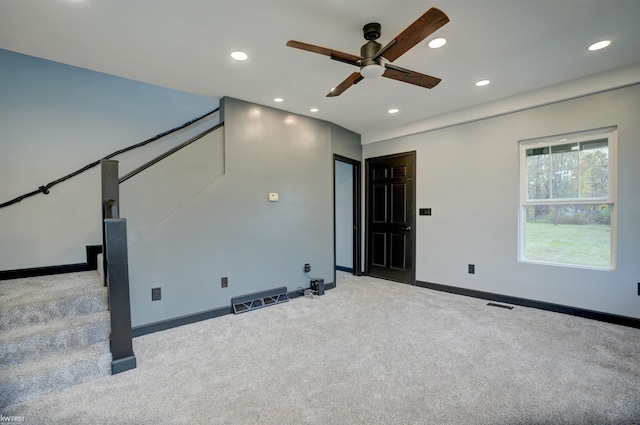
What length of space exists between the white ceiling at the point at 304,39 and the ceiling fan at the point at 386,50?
0.19m

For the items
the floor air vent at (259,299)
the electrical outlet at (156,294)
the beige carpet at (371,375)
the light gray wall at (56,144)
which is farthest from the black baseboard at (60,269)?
the floor air vent at (259,299)

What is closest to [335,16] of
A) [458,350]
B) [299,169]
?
[299,169]

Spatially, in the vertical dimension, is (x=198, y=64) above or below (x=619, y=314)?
above

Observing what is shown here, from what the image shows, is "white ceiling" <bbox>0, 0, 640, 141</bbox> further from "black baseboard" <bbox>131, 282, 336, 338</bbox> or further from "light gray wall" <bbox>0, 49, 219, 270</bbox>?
"black baseboard" <bbox>131, 282, 336, 338</bbox>

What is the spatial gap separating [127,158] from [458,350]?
4.49 meters

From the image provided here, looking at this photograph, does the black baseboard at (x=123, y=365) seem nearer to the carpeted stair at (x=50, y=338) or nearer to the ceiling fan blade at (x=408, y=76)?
the carpeted stair at (x=50, y=338)

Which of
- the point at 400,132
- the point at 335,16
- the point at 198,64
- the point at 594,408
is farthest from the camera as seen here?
the point at 400,132

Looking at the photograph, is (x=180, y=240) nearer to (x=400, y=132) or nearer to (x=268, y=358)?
(x=268, y=358)

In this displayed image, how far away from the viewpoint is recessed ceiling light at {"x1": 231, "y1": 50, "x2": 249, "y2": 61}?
2493 millimetres

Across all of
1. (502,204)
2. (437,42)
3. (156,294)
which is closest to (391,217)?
(502,204)

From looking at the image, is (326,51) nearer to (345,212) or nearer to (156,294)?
(156,294)

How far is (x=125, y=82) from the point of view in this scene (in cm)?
378

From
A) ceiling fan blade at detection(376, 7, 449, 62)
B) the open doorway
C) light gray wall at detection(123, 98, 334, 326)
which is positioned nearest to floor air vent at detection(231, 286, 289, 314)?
light gray wall at detection(123, 98, 334, 326)

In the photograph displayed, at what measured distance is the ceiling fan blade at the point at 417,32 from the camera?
156 centimetres
